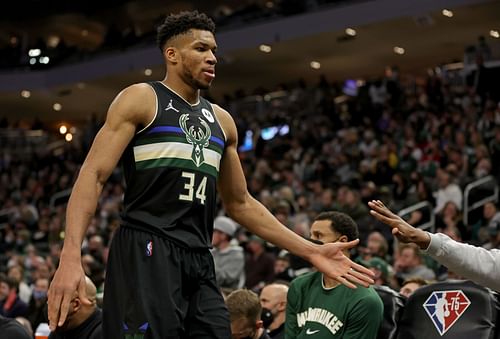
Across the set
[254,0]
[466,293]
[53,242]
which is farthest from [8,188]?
[466,293]

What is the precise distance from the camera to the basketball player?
11.6ft

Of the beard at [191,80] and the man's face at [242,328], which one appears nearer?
the beard at [191,80]

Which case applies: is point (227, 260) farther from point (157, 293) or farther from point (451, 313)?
point (157, 293)

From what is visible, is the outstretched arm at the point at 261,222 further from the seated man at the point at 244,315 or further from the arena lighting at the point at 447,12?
the arena lighting at the point at 447,12

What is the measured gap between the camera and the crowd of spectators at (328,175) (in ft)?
32.2

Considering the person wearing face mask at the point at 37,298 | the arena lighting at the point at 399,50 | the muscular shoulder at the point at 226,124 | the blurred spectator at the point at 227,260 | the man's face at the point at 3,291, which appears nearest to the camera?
the muscular shoulder at the point at 226,124

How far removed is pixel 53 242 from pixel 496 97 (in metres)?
8.48

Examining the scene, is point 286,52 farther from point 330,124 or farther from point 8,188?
point 8,188

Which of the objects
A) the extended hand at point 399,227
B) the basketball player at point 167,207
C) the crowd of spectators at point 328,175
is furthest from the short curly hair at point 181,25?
the crowd of spectators at point 328,175

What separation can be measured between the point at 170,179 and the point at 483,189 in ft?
31.4

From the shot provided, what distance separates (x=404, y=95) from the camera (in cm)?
1933

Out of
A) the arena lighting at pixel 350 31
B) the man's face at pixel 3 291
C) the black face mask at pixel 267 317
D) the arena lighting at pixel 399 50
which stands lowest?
the arena lighting at pixel 399 50

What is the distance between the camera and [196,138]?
3.74 metres

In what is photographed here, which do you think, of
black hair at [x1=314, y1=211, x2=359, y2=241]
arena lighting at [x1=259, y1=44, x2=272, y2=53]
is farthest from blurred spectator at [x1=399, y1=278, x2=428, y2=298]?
arena lighting at [x1=259, y1=44, x2=272, y2=53]
